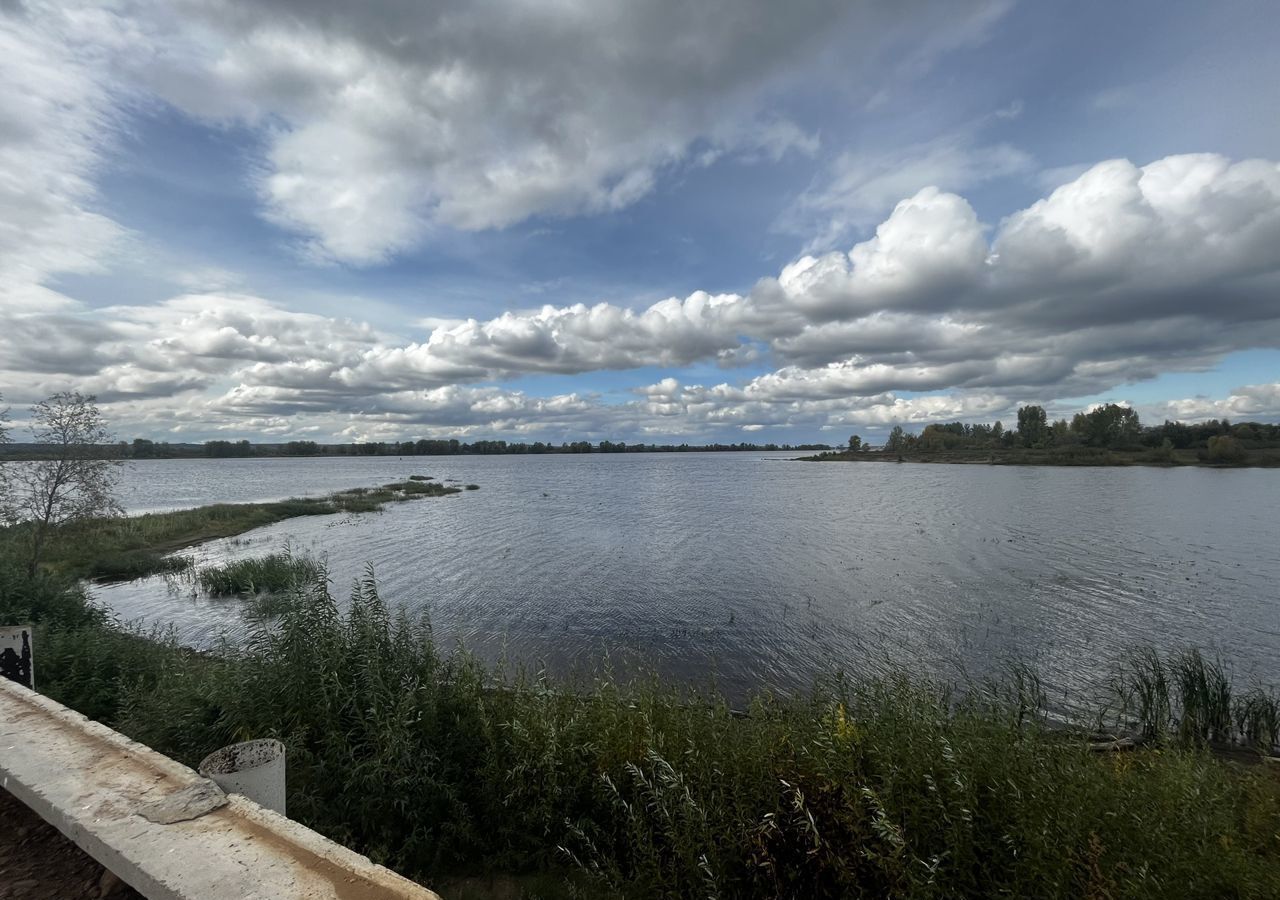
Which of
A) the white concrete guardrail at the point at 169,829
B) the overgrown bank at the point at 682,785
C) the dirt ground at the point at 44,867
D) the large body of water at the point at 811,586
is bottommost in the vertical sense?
the large body of water at the point at 811,586

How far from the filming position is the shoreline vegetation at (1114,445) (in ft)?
418

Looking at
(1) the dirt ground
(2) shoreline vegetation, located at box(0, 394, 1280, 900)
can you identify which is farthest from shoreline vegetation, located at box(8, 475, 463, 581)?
(1) the dirt ground

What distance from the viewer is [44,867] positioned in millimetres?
3975

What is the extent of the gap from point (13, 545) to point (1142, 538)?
Answer: 5308 cm

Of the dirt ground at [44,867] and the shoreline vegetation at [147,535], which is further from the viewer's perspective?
the shoreline vegetation at [147,535]

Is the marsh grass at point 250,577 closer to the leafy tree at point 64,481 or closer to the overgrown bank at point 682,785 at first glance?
the leafy tree at point 64,481

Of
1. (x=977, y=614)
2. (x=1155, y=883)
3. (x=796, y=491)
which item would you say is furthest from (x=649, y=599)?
(x=796, y=491)

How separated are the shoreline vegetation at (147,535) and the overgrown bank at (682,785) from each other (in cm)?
1532

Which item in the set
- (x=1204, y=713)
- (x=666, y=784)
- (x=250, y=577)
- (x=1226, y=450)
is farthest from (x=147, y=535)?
(x=1226, y=450)

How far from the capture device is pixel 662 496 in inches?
2825

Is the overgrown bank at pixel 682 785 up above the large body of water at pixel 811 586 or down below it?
above

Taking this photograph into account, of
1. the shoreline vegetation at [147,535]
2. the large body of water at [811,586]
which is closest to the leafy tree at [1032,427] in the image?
the large body of water at [811,586]

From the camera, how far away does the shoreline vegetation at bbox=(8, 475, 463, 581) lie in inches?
992

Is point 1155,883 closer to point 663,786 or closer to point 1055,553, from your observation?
point 663,786
